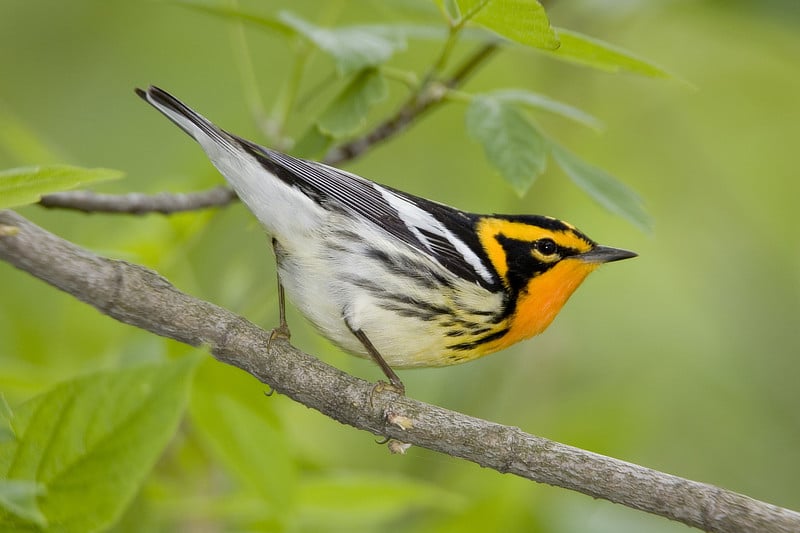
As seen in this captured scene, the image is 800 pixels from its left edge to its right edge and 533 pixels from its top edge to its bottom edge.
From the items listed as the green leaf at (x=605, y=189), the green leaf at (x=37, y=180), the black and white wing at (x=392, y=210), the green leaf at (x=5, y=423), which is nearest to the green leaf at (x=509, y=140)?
the green leaf at (x=605, y=189)

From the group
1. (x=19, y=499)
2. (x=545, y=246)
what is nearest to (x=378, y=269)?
(x=545, y=246)

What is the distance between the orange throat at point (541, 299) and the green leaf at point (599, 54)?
1150 millimetres

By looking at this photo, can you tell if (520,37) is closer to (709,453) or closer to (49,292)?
(49,292)

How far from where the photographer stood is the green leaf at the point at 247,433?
2721 millimetres

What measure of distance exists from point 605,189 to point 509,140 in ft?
1.09

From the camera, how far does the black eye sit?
367cm

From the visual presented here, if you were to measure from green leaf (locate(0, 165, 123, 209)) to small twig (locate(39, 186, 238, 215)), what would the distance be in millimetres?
899

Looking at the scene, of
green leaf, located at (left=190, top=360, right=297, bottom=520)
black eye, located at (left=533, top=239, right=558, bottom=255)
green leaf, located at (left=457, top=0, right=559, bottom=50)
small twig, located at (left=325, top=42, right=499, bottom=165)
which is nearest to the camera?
green leaf, located at (left=457, top=0, right=559, bottom=50)

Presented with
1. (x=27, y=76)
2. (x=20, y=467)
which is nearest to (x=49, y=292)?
(x=27, y=76)

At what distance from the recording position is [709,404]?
674 centimetres

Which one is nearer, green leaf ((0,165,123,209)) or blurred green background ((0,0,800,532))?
green leaf ((0,165,123,209))

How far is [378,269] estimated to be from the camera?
3.37 m

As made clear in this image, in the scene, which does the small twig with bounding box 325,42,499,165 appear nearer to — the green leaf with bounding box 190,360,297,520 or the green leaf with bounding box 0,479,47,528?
the green leaf with bounding box 190,360,297,520

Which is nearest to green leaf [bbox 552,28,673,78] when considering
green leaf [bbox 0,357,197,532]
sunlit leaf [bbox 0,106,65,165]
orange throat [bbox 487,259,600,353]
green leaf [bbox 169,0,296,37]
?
green leaf [bbox 169,0,296,37]
